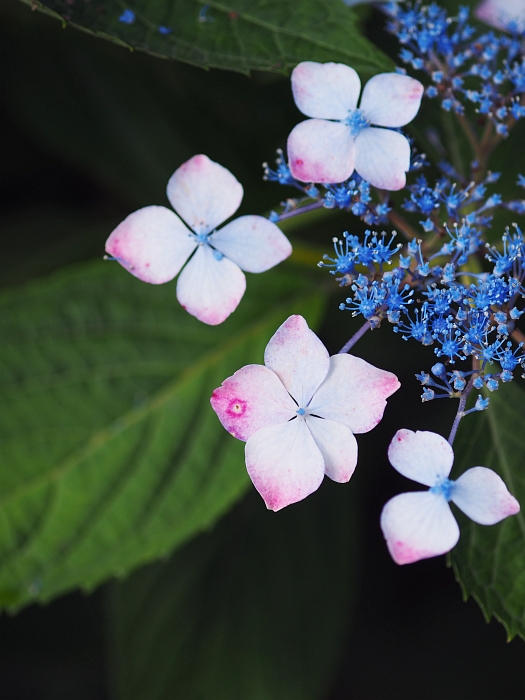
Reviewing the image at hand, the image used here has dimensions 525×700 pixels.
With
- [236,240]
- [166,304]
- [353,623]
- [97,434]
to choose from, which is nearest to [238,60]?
[236,240]

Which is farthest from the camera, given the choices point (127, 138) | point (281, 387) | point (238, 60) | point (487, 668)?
point (487, 668)

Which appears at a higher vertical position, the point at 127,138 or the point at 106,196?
the point at 127,138

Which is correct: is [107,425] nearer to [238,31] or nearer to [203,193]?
[203,193]

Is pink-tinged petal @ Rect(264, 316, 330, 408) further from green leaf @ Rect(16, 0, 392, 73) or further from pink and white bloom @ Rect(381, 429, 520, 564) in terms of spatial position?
green leaf @ Rect(16, 0, 392, 73)

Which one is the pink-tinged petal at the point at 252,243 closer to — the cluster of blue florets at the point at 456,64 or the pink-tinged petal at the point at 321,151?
the pink-tinged petal at the point at 321,151

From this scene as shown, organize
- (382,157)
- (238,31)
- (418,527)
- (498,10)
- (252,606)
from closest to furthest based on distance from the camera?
(418,527) < (382,157) < (238,31) < (498,10) < (252,606)

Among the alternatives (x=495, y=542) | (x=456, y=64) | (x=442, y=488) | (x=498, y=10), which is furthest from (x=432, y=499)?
(x=498, y=10)

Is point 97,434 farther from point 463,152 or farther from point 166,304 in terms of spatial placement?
point 463,152
